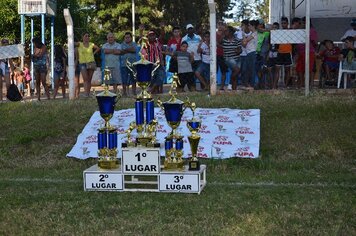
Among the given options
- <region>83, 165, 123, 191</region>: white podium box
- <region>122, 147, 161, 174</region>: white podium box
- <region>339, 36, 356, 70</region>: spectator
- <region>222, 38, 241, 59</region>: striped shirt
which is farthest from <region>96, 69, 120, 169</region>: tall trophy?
<region>339, 36, 356, 70</region>: spectator

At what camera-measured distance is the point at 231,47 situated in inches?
535

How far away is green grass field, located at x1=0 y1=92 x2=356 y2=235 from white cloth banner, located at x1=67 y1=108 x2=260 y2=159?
0.21 metres

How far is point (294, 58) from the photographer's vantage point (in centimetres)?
1498

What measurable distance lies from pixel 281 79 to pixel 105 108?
30.4 ft

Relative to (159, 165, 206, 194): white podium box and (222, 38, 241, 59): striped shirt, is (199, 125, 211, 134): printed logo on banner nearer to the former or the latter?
(159, 165, 206, 194): white podium box

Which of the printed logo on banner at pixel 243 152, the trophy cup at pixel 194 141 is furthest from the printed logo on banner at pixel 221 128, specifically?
the trophy cup at pixel 194 141

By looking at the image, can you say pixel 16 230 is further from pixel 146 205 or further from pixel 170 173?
pixel 170 173

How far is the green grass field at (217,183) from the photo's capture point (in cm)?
604

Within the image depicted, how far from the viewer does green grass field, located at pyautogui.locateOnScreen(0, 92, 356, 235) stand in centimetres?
604

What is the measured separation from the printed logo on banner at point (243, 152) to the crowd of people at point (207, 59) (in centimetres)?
376

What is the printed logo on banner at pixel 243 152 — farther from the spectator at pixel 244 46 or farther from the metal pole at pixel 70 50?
the metal pole at pixel 70 50

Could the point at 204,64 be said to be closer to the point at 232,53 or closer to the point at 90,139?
the point at 232,53

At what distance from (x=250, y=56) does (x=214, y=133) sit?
3934 mm

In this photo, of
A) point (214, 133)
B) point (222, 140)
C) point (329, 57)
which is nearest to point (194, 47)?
point (329, 57)
